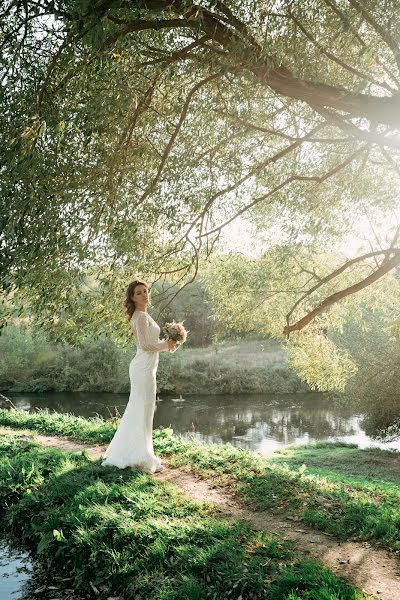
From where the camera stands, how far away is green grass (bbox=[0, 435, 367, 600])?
4938 mm

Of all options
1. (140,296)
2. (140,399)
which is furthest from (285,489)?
(140,296)

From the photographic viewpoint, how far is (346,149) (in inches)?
440

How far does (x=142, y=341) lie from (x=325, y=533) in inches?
151

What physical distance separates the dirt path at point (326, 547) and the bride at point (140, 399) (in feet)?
1.44

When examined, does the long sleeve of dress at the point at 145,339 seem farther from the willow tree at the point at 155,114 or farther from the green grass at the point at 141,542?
the green grass at the point at 141,542

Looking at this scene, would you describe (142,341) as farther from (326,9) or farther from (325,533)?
(326,9)

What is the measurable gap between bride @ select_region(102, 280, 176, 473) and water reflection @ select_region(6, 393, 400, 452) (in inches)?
524

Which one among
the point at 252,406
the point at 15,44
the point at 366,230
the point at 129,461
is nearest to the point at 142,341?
the point at 129,461

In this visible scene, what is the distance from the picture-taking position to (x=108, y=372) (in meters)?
34.8

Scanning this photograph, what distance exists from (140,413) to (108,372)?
88.1 ft

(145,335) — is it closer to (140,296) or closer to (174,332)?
(174,332)

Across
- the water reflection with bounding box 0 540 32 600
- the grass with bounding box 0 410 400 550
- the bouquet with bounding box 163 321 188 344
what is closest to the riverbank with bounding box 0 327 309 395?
the grass with bounding box 0 410 400 550

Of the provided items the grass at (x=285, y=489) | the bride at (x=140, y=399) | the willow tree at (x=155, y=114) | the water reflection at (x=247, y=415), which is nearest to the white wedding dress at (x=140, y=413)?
the bride at (x=140, y=399)

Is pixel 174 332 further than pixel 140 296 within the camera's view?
No
